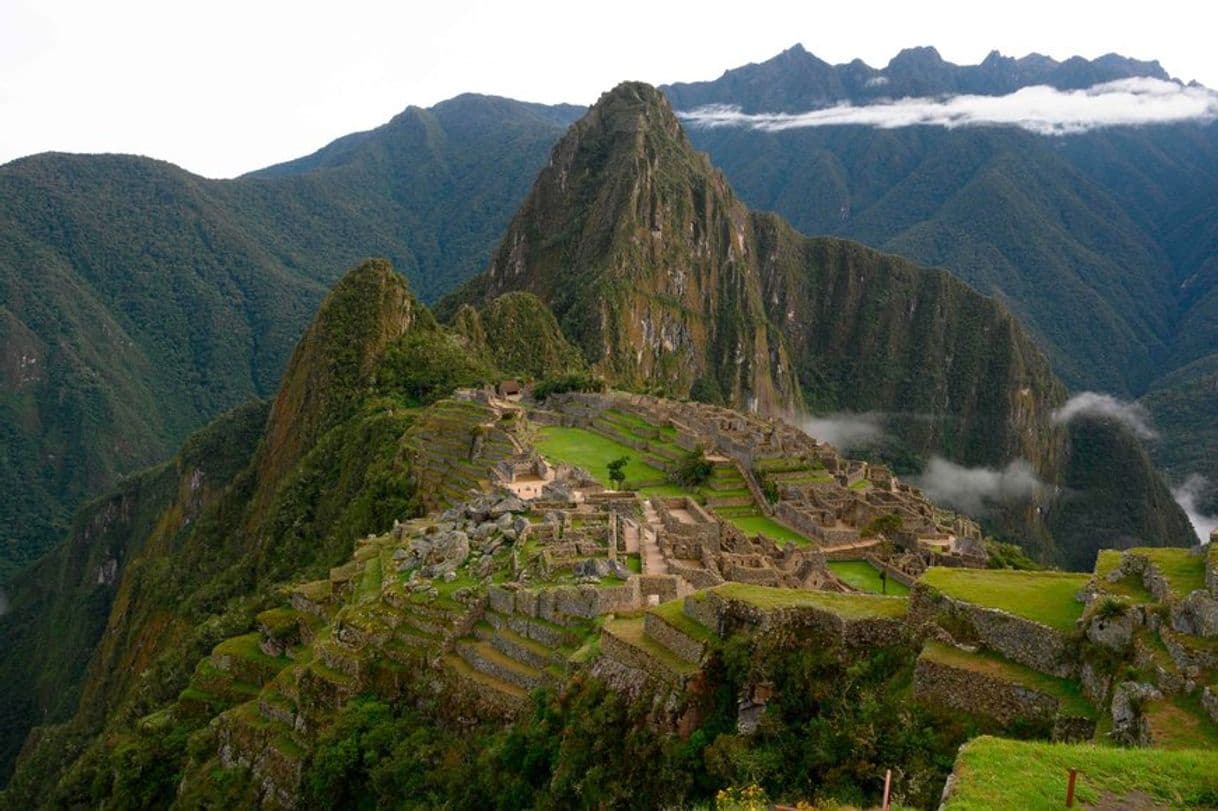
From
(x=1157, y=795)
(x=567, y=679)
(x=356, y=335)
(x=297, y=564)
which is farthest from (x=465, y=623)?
(x=356, y=335)

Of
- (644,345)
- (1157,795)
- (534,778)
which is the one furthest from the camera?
(644,345)

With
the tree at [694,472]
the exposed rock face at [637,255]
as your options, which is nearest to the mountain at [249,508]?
the tree at [694,472]

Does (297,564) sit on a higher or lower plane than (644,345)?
higher

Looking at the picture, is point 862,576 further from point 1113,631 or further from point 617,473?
point 1113,631

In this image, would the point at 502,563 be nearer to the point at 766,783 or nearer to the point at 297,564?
the point at 766,783

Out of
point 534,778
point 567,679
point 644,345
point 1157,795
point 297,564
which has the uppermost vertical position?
point 1157,795

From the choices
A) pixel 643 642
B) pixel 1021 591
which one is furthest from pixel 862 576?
pixel 1021 591
